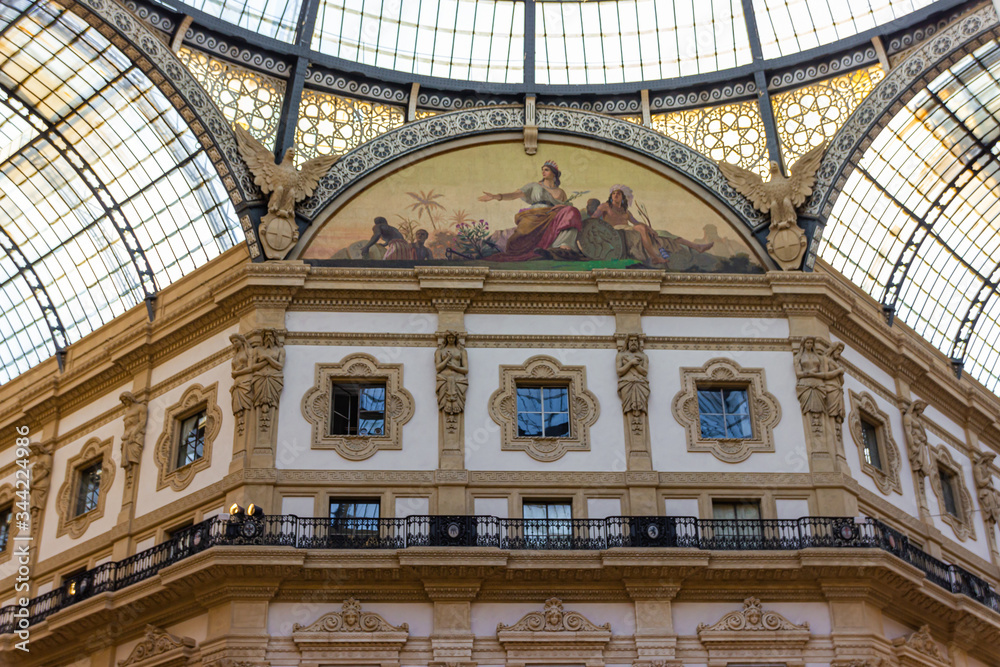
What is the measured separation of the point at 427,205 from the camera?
3397cm

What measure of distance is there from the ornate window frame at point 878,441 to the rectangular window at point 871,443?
54mm

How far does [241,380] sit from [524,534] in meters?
8.21

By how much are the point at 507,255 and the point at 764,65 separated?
32.2 ft

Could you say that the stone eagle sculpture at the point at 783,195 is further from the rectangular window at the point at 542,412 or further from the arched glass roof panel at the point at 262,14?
the arched glass roof panel at the point at 262,14

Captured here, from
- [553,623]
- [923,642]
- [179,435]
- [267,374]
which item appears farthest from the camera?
[179,435]

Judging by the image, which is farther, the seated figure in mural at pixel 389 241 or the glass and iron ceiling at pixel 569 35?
the glass and iron ceiling at pixel 569 35

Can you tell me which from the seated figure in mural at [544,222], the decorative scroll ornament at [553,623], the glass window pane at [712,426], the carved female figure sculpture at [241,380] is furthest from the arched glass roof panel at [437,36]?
the decorative scroll ornament at [553,623]

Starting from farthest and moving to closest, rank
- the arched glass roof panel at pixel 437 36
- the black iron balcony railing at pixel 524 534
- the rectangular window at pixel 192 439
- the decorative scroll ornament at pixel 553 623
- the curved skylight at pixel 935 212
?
1. the arched glass roof panel at pixel 437 36
2. the curved skylight at pixel 935 212
3. the rectangular window at pixel 192 439
4. the black iron balcony railing at pixel 524 534
5. the decorative scroll ornament at pixel 553 623

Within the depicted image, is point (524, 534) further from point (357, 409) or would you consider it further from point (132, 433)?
point (132, 433)

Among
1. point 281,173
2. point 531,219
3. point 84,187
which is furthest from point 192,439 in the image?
point 531,219

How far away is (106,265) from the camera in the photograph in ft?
122

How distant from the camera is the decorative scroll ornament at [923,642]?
2906cm

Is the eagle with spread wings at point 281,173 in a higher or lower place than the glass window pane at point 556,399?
higher

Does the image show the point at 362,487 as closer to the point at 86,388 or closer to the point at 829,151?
the point at 86,388
